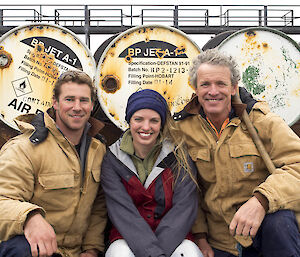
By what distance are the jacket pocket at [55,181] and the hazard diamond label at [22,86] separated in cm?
152

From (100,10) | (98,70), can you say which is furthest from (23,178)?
(100,10)

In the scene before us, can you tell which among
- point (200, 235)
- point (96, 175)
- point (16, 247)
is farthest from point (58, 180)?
point (200, 235)

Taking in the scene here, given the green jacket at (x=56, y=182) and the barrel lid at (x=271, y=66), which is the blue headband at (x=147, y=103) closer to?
the green jacket at (x=56, y=182)

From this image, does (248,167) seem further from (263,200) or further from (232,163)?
(263,200)

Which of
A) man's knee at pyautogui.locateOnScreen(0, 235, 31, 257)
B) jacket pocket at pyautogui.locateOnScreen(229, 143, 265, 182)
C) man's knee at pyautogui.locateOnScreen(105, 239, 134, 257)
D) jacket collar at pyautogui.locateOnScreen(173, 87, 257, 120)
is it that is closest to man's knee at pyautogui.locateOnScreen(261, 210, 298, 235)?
jacket pocket at pyautogui.locateOnScreen(229, 143, 265, 182)

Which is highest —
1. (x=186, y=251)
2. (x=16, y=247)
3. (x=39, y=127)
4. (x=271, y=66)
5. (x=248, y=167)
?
(x=271, y=66)

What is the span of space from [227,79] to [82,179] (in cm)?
134

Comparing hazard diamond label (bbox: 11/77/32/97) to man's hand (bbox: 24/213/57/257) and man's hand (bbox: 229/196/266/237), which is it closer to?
man's hand (bbox: 24/213/57/257)

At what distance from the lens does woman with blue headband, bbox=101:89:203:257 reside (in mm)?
2365

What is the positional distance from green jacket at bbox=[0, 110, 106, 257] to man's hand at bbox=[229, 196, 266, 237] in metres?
1.08

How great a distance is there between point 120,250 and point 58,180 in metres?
0.65

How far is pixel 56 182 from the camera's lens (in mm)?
2441

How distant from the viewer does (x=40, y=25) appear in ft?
12.2

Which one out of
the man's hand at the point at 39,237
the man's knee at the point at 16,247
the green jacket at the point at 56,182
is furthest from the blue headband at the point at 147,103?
the man's knee at the point at 16,247
